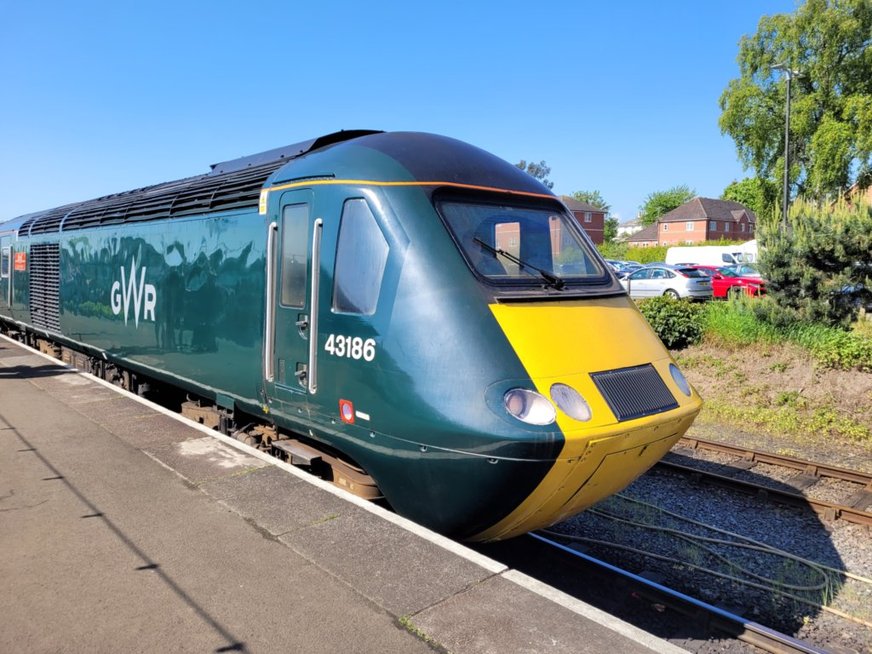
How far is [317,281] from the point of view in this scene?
4.79m

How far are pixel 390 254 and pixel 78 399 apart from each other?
19.9 ft

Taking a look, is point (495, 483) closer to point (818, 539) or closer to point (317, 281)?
point (317, 281)

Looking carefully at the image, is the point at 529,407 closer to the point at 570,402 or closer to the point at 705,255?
the point at 570,402

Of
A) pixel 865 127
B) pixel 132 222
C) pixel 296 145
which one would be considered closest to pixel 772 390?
pixel 296 145

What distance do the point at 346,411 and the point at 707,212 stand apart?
86217 millimetres

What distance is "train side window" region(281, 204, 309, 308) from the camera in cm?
499

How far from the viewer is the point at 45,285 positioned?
40.4 feet

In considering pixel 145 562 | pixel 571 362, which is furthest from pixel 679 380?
pixel 145 562

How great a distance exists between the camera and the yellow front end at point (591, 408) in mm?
3822

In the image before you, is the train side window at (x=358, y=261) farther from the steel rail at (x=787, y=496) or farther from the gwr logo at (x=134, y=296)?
the steel rail at (x=787, y=496)

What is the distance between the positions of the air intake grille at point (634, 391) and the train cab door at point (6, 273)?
15.1 m

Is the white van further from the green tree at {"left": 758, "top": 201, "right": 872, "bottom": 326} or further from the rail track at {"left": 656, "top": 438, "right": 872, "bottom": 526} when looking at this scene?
the rail track at {"left": 656, "top": 438, "right": 872, "bottom": 526}

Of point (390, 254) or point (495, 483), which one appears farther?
point (390, 254)

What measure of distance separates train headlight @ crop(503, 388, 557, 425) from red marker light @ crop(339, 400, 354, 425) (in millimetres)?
1211
